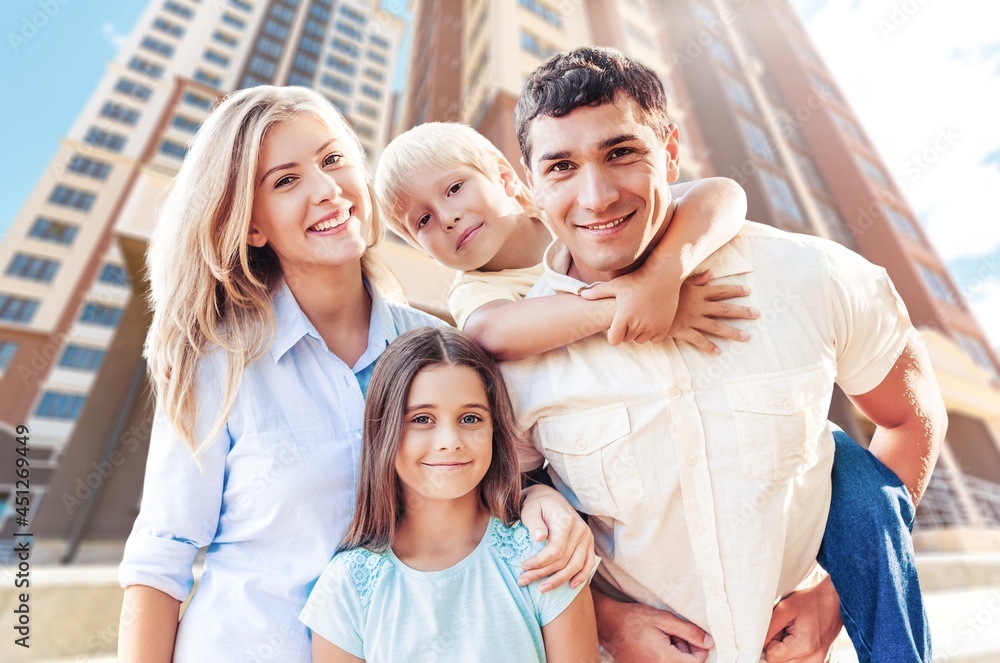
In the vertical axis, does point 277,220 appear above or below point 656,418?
above

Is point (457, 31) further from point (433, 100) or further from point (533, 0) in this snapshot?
point (533, 0)

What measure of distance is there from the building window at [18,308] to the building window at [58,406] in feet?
13.3

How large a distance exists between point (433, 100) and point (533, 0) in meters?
4.11

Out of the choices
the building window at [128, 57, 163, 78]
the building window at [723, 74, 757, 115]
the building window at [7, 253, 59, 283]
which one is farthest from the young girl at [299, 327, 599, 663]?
the building window at [128, 57, 163, 78]

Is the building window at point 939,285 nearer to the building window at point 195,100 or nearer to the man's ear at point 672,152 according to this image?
the man's ear at point 672,152

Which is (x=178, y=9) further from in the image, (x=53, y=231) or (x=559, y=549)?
(x=559, y=549)

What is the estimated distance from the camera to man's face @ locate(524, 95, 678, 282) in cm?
127

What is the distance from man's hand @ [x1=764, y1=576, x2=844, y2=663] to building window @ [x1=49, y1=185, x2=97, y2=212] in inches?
1406

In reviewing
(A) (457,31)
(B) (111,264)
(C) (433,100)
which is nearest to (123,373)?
(C) (433,100)

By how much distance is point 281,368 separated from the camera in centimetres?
148

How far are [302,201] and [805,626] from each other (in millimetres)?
1632

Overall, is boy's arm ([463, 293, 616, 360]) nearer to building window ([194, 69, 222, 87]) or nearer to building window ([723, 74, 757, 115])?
building window ([723, 74, 757, 115])

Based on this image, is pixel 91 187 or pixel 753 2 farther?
pixel 91 187

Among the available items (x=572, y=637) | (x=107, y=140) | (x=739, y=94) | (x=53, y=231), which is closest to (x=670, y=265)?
(x=572, y=637)
